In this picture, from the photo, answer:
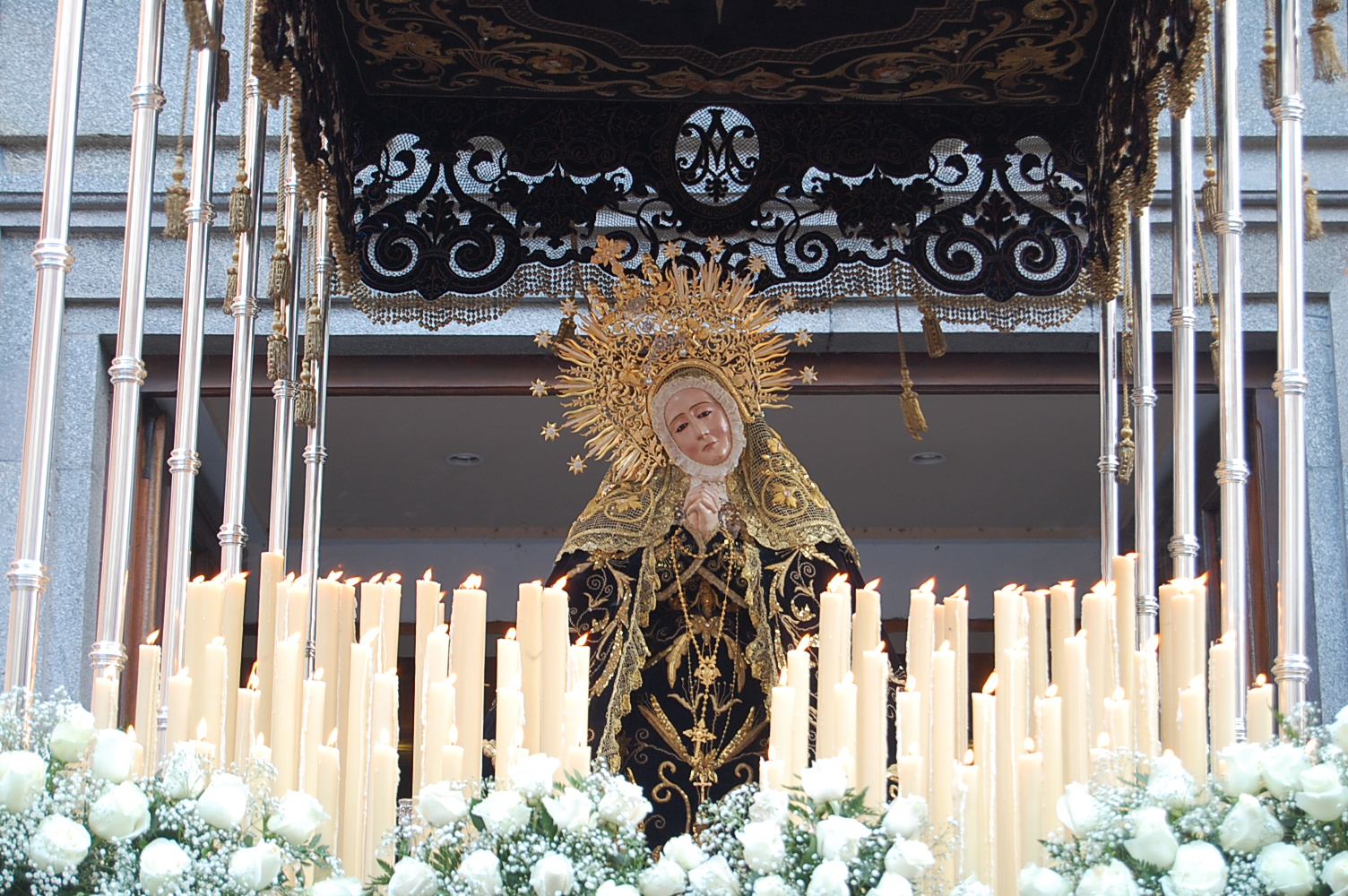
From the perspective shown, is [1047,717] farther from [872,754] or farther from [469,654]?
[469,654]

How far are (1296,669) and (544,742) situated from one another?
134 cm

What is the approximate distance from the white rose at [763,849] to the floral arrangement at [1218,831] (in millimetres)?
346

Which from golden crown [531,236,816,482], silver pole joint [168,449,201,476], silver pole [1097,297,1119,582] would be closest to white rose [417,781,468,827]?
silver pole joint [168,449,201,476]

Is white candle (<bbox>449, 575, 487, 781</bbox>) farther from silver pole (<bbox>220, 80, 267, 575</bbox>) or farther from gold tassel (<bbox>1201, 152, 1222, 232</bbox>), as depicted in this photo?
gold tassel (<bbox>1201, 152, 1222, 232</bbox>)

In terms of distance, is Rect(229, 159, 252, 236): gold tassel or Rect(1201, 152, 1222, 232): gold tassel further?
Rect(229, 159, 252, 236): gold tassel

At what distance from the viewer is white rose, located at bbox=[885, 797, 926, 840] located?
264cm

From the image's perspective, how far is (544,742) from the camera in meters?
2.88

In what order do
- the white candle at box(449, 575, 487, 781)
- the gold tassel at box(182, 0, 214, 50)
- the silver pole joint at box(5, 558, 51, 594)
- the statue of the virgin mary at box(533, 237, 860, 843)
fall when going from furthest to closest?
the statue of the virgin mary at box(533, 237, 860, 843), the gold tassel at box(182, 0, 214, 50), the silver pole joint at box(5, 558, 51, 594), the white candle at box(449, 575, 487, 781)

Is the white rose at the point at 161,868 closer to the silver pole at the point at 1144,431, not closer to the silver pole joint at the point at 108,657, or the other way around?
the silver pole joint at the point at 108,657

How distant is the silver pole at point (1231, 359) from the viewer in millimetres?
3291

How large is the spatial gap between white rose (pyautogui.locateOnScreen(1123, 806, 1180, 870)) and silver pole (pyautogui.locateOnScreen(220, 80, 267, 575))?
6.92 feet

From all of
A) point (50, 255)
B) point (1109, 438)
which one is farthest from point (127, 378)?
point (1109, 438)

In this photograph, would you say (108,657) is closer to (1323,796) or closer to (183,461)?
(183,461)

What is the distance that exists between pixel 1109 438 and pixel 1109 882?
2.30 meters
